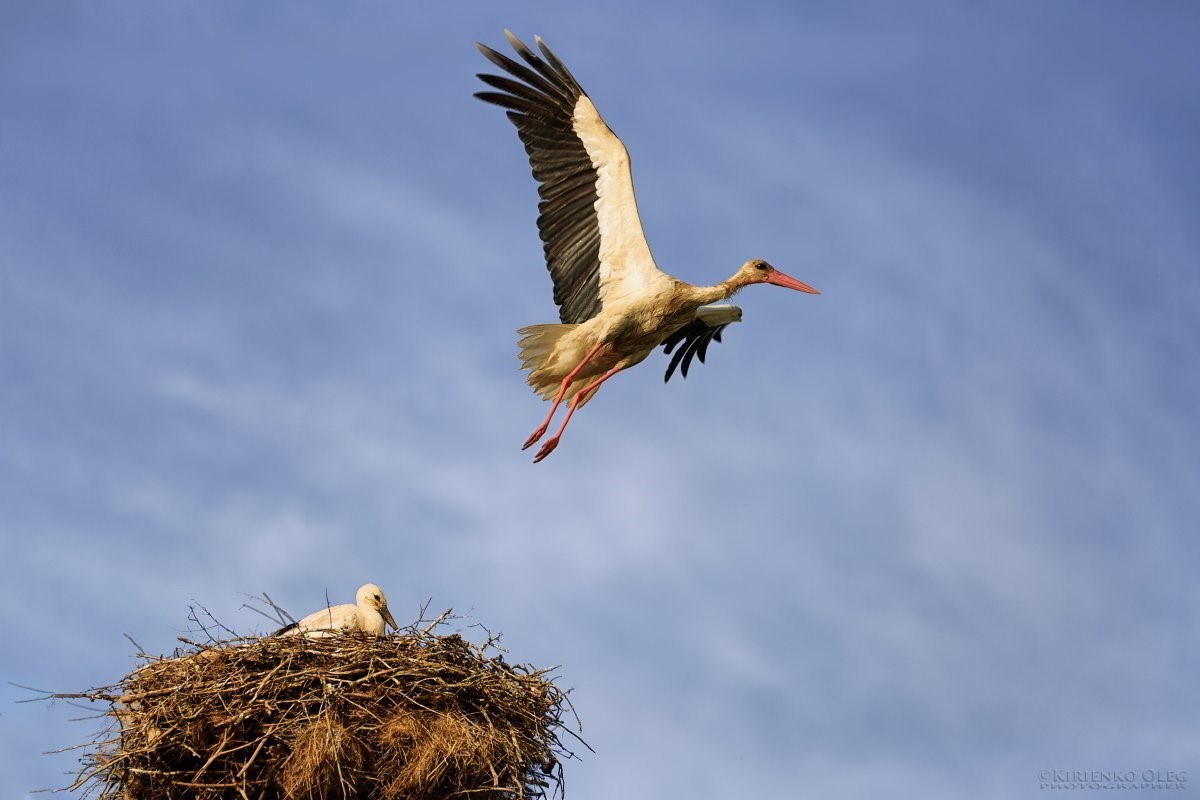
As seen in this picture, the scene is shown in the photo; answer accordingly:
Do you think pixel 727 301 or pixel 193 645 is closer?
pixel 193 645

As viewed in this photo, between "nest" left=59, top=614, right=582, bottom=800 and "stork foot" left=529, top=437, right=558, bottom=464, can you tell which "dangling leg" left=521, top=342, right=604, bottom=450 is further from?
"nest" left=59, top=614, right=582, bottom=800

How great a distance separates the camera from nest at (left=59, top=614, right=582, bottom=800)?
6863 millimetres

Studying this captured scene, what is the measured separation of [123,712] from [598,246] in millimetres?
4811

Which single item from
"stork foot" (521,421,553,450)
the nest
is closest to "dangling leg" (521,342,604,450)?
"stork foot" (521,421,553,450)

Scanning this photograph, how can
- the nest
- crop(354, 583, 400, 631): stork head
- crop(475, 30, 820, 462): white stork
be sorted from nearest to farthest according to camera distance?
the nest
crop(354, 583, 400, 631): stork head
crop(475, 30, 820, 462): white stork

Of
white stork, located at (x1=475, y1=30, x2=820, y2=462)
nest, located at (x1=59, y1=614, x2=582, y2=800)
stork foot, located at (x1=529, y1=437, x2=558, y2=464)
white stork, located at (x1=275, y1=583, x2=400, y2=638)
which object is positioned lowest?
nest, located at (x1=59, y1=614, x2=582, y2=800)

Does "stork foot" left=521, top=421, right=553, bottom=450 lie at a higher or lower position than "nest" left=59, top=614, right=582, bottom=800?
higher

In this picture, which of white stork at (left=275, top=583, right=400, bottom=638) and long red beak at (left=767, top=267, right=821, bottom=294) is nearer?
white stork at (left=275, top=583, right=400, bottom=638)

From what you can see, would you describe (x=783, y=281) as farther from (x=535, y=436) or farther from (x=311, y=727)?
(x=311, y=727)

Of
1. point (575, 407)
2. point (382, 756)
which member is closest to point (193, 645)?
point (382, 756)

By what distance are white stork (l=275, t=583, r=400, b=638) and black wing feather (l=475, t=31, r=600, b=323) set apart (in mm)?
2736

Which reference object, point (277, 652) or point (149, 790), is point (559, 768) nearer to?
point (277, 652)

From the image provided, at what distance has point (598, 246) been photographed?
1034 centimetres

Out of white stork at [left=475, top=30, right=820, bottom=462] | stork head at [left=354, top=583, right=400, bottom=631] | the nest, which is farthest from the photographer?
white stork at [left=475, top=30, right=820, bottom=462]
